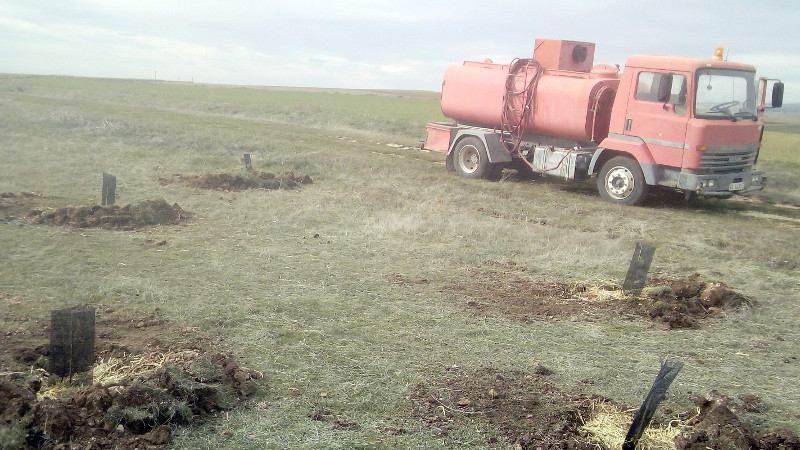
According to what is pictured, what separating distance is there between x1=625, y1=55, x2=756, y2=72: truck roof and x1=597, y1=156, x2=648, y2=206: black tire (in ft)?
5.90

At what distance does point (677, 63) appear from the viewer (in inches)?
477

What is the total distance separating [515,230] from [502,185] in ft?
16.3

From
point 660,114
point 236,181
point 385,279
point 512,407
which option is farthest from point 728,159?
point 512,407

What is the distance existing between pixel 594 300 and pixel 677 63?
22.6ft

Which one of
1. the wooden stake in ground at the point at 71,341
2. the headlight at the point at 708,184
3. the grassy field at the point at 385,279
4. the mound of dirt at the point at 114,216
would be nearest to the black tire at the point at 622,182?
the grassy field at the point at 385,279

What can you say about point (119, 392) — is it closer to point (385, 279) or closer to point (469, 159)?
point (385, 279)

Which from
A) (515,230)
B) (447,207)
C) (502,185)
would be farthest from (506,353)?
(502,185)

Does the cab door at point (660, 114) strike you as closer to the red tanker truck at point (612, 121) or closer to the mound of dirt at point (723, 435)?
the red tanker truck at point (612, 121)

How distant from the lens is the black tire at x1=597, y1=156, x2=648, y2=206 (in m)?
13.0

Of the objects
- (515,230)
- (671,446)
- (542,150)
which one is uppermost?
(542,150)

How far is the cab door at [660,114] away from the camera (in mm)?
12031

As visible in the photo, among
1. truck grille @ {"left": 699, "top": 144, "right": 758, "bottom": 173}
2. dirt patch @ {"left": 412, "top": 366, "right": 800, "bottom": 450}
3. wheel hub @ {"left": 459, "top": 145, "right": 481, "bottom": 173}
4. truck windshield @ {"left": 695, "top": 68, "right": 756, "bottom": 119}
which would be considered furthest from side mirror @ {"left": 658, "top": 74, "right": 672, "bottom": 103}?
dirt patch @ {"left": 412, "top": 366, "right": 800, "bottom": 450}

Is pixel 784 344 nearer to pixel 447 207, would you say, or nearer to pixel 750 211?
pixel 447 207

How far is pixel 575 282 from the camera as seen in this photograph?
7777mm
